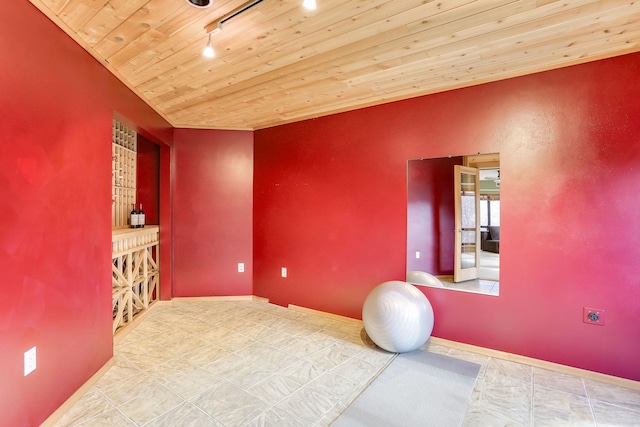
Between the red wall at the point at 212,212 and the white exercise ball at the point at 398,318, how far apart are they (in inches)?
83.7

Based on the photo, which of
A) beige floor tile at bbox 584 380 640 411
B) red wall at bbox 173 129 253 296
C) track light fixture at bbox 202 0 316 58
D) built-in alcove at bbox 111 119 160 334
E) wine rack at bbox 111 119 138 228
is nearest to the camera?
track light fixture at bbox 202 0 316 58

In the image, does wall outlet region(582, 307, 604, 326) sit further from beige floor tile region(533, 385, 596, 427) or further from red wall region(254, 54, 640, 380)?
beige floor tile region(533, 385, 596, 427)

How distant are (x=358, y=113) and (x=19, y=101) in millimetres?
2666

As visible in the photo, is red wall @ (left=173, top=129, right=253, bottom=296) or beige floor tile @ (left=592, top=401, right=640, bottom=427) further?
red wall @ (left=173, top=129, right=253, bottom=296)

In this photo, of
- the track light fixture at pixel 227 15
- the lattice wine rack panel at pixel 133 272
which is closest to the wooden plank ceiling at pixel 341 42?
the track light fixture at pixel 227 15

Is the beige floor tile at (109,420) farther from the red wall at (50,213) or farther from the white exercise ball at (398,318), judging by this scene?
the white exercise ball at (398,318)

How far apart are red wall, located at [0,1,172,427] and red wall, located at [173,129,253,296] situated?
1.66m

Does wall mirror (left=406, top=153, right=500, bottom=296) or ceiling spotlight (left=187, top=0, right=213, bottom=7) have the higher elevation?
ceiling spotlight (left=187, top=0, right=213, bottom=7)

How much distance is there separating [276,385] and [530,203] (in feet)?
7.95

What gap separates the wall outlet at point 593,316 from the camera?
2254 mm

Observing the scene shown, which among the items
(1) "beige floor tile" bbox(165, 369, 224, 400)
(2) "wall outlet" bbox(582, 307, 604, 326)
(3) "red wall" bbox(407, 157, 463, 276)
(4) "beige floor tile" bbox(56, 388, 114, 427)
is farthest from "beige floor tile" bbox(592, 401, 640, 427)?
(4) "beige floor tile" bbox(56, 388, 114, 427)

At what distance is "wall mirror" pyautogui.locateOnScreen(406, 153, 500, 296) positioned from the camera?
Answer: 8.75ft

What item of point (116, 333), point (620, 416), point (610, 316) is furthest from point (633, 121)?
point (116, 333)

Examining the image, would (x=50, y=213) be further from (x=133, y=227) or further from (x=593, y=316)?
(x=593, y=316)
